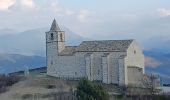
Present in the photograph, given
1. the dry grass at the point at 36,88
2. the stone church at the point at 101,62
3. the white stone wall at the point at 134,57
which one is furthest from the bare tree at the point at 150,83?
the dry grass at the point at 36,88

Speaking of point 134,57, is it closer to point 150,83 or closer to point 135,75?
point 135,75

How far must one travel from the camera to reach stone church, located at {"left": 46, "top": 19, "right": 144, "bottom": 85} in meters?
79.8

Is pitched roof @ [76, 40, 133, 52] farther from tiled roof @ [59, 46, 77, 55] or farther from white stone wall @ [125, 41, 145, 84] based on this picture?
tiled roof @ [59, 46, 77, 55]

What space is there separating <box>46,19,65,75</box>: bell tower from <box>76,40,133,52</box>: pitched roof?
404cm

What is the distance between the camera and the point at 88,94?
59719mm

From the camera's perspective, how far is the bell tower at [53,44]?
284 feet

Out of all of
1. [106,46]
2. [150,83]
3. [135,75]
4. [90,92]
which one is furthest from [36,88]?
[90,92]

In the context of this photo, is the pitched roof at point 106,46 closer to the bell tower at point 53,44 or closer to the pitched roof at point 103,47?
the pitched roof at point 103,47

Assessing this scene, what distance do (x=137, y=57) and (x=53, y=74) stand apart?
13.3 metres

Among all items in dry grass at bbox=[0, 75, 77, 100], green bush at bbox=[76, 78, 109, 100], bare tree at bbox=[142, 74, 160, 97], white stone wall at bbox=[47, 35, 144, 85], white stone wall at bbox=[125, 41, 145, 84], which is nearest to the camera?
green bush at bbox=[76, 78, 109, 100]

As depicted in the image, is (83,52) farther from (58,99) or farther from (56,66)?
(58,99)

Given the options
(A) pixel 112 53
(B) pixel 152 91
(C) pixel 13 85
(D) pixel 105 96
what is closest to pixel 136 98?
(B) pixel 152 91

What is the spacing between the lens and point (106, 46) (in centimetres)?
8150

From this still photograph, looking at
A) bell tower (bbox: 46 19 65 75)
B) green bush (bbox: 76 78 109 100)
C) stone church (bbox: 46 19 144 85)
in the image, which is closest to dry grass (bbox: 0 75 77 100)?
bell tower (bbox: 46 19 65 75)
